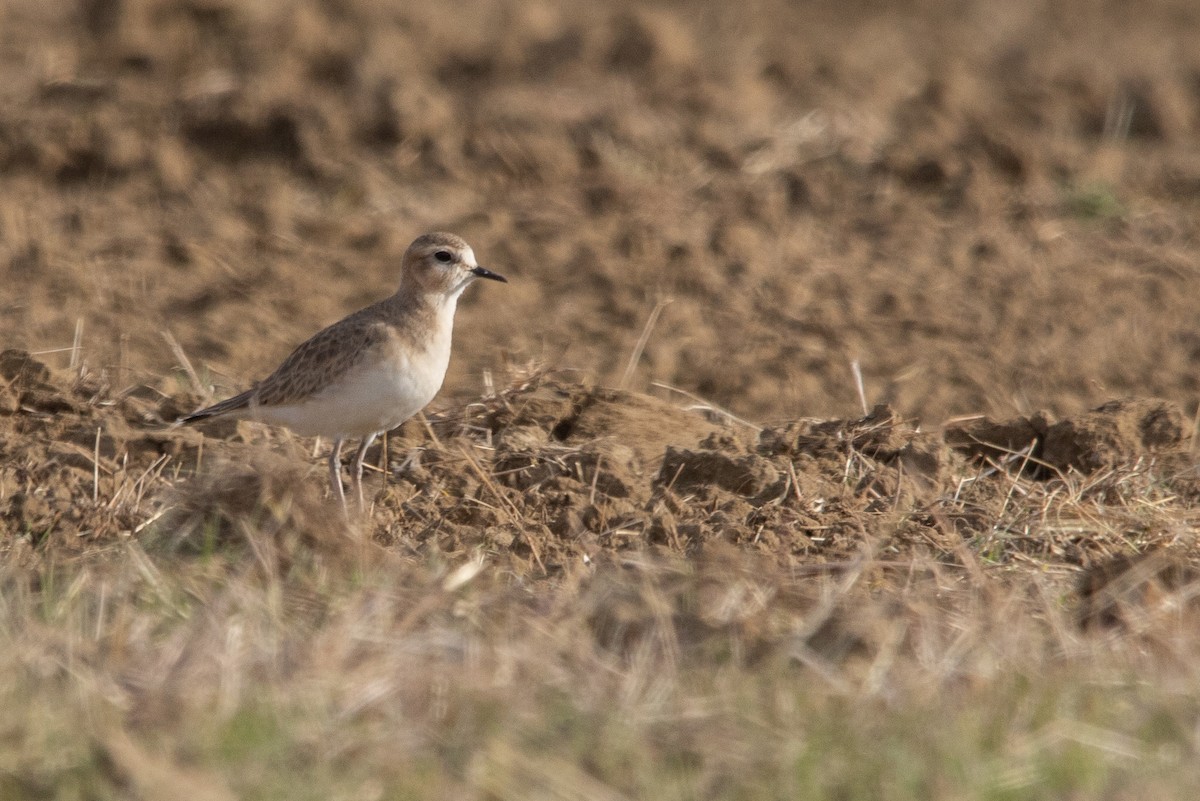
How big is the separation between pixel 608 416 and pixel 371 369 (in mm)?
1258

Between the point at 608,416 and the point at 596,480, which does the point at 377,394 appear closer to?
the point at 596,480

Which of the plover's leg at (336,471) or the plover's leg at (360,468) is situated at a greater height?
the plover's leg at (360,468)

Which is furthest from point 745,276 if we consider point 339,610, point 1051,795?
point 1051,795

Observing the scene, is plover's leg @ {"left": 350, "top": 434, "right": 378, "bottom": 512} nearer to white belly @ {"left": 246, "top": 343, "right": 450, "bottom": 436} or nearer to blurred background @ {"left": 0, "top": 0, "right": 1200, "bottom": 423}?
white belly @ {"left": 246, "top": 343, "right": 450, "bottom": 436}

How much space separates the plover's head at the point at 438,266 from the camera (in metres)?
6.92

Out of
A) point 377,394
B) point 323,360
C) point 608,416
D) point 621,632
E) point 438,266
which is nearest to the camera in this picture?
point 621,632

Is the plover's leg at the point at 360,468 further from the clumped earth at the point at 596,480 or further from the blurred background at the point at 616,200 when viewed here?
the blurred background at the point at 616,200

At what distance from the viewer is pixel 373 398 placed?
6453 millimetres

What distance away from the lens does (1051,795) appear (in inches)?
161

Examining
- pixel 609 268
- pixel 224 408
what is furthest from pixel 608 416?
pixel 609 268

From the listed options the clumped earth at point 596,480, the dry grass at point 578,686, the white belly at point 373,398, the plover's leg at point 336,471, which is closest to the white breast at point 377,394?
the white belly at point 373,398

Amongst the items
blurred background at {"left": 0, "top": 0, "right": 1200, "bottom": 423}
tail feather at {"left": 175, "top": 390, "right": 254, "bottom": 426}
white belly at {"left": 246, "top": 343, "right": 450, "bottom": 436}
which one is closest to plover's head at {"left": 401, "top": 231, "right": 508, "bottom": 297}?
white belly at {"left": 246, "top": 343, "right": 450, "bottom": 436}

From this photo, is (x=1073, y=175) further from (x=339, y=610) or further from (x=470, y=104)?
(x=339, y=610)

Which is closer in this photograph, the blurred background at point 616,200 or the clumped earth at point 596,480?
the clumped earth at point 596,480
